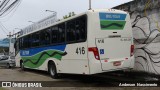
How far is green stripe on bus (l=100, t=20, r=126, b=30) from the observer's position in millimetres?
11062

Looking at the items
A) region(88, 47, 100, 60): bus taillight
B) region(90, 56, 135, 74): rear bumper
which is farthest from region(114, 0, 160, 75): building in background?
region(88, 47, 100, 60): bus taillight

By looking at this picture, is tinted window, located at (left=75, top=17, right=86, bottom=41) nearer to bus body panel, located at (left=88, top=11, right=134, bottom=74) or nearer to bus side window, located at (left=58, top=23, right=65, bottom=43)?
bus body panel, located at (left=88, top=11, right=134, bottom=74)

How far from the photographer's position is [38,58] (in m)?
17.1

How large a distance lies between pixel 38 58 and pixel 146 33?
763 cm

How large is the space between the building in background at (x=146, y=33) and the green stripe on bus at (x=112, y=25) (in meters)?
1.27

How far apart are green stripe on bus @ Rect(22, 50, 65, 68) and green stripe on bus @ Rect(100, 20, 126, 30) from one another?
3.25m

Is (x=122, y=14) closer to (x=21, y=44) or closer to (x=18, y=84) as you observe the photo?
(x=18, y=84)

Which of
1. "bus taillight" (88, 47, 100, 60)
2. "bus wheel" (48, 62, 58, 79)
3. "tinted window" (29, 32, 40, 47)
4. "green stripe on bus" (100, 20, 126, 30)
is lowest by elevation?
"bus wheel" (48, 62, 58, 79)

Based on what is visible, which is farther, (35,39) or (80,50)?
(35,39)

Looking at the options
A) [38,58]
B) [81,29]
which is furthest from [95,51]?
[38,58]

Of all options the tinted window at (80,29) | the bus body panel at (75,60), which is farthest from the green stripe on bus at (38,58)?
the tinted window at (80,29)

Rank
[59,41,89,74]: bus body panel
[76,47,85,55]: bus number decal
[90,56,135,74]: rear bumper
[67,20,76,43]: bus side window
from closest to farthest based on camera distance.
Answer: [90,56,135,74]: rear bumper, [59,41,89,74]: bus body panel, [76,47,85,55]: bus number decal, [67,20,76,43]: bus side window

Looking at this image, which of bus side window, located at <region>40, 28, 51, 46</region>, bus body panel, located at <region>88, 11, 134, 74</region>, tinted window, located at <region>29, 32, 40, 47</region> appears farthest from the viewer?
tinted window, located at <region>29, 32, 40, 47</region>

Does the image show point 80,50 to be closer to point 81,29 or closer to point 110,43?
point 81,29
